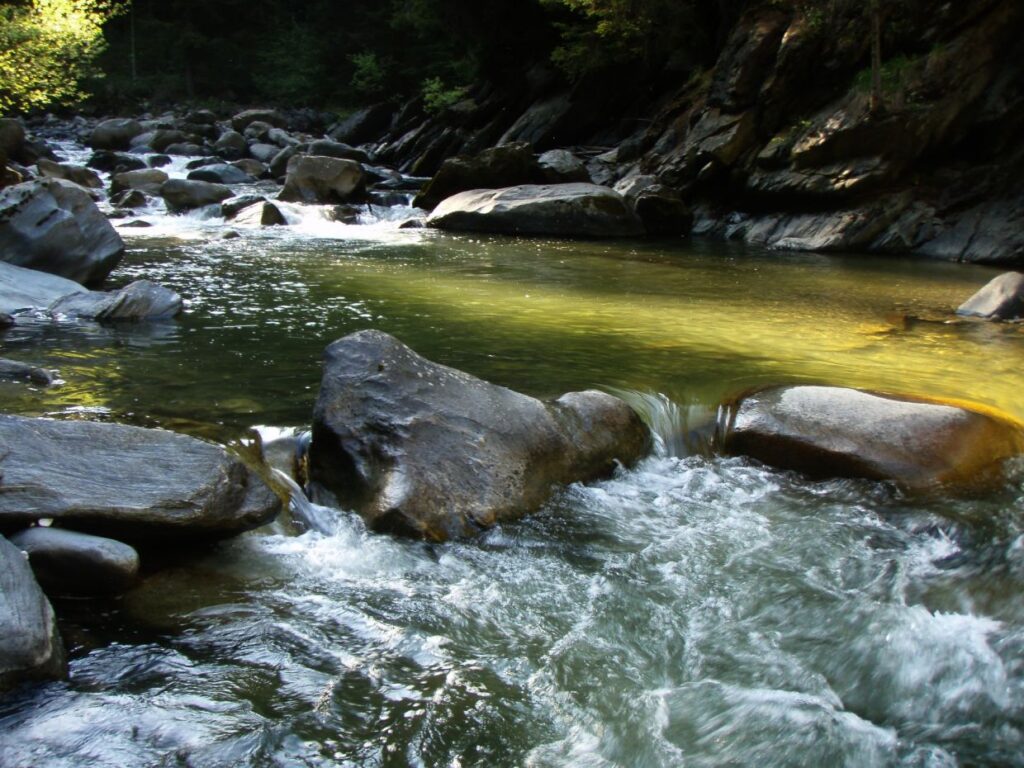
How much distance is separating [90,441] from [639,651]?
2649 mm

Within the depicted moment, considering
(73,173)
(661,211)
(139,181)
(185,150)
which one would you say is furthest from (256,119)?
(661,211)

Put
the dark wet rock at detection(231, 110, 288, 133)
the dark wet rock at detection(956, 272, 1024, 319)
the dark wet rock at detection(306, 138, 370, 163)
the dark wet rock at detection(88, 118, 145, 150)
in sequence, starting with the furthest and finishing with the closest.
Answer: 1. the dark wet rock at detection(231, 110, 288, 133)
2. the dark wet rock at detection(88, 118, 145, 150)
3. the dark wet rock at detection(306, 138, 370, 163)
4. the dark wet rock at detection(956, 272, 1024, 319)

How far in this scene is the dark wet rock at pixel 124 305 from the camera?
7.65m

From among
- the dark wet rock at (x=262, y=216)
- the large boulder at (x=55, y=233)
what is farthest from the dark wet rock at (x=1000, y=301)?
the dark wet rock at (x=262, y=216)

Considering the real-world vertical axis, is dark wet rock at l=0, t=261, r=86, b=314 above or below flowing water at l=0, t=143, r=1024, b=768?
above

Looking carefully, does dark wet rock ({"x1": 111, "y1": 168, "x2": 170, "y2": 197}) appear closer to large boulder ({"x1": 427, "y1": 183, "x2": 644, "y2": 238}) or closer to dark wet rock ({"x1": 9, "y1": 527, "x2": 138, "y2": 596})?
large boulder ({"x1": 427, "y1": 183, "x2": 644, "y2": 238})

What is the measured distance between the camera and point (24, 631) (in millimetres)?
2820

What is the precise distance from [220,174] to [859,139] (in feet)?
49.6

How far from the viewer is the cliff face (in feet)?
48.8

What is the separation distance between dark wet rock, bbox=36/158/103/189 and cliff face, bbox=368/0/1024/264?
11950mm

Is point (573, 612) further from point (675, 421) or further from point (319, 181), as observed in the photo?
point (319, 181)

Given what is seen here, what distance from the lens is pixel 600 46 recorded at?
23.0m

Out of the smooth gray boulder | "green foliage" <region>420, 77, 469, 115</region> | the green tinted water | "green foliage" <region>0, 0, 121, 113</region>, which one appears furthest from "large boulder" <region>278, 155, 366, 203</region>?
the smooth gray boulder

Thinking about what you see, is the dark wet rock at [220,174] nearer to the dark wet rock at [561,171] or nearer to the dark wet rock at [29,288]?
the dark wet rock at [561,171]
